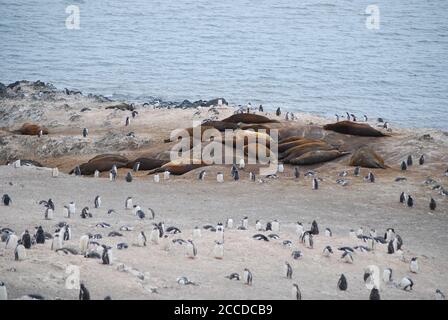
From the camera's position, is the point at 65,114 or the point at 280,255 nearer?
the point at 280,255

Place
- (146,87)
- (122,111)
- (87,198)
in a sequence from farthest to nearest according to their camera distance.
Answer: (146,87) → (122,111) → (87,198)

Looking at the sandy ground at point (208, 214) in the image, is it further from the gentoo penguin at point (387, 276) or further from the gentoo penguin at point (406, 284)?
the gentoo penguin at point (387, 276)

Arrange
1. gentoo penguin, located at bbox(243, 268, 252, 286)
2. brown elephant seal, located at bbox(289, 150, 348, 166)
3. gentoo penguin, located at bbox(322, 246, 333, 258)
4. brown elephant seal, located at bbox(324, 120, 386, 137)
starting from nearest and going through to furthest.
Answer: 1. gentoo penguin, located at bbox(243, 268, 252, 286)
2. gentoo penguin, located at bbox(322, 246, 333, 258)
3. brown elephant seal, located at bbox(289, 150, 348, 166)
4. brown elephant seal, located at bbox(324, 120, 386, 137)

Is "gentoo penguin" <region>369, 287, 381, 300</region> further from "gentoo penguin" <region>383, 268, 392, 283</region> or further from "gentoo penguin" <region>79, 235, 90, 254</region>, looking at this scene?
"gentoo penguin" <region>79, 235, 90, 254</region>

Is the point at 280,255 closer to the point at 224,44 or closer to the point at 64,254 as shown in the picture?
the point at 64,254

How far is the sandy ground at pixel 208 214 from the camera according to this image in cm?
1511

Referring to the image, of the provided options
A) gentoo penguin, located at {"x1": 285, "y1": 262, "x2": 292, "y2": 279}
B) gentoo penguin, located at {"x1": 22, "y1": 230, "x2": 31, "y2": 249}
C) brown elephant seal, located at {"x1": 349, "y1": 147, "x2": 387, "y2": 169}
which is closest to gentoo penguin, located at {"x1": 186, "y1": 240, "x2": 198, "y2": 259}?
gentoo penguin, located at {"x1": 285, "y1": 262, "x2": 292, "y2": 279}

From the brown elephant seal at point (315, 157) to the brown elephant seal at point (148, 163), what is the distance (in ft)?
12.1

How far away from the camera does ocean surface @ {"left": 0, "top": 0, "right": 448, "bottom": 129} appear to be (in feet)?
161

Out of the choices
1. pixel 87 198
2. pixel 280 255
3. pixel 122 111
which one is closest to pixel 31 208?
pixel 87 198

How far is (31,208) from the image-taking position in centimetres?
2092

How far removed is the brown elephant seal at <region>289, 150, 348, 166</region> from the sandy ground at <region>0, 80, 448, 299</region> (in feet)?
0.86

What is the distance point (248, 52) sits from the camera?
64875mm
